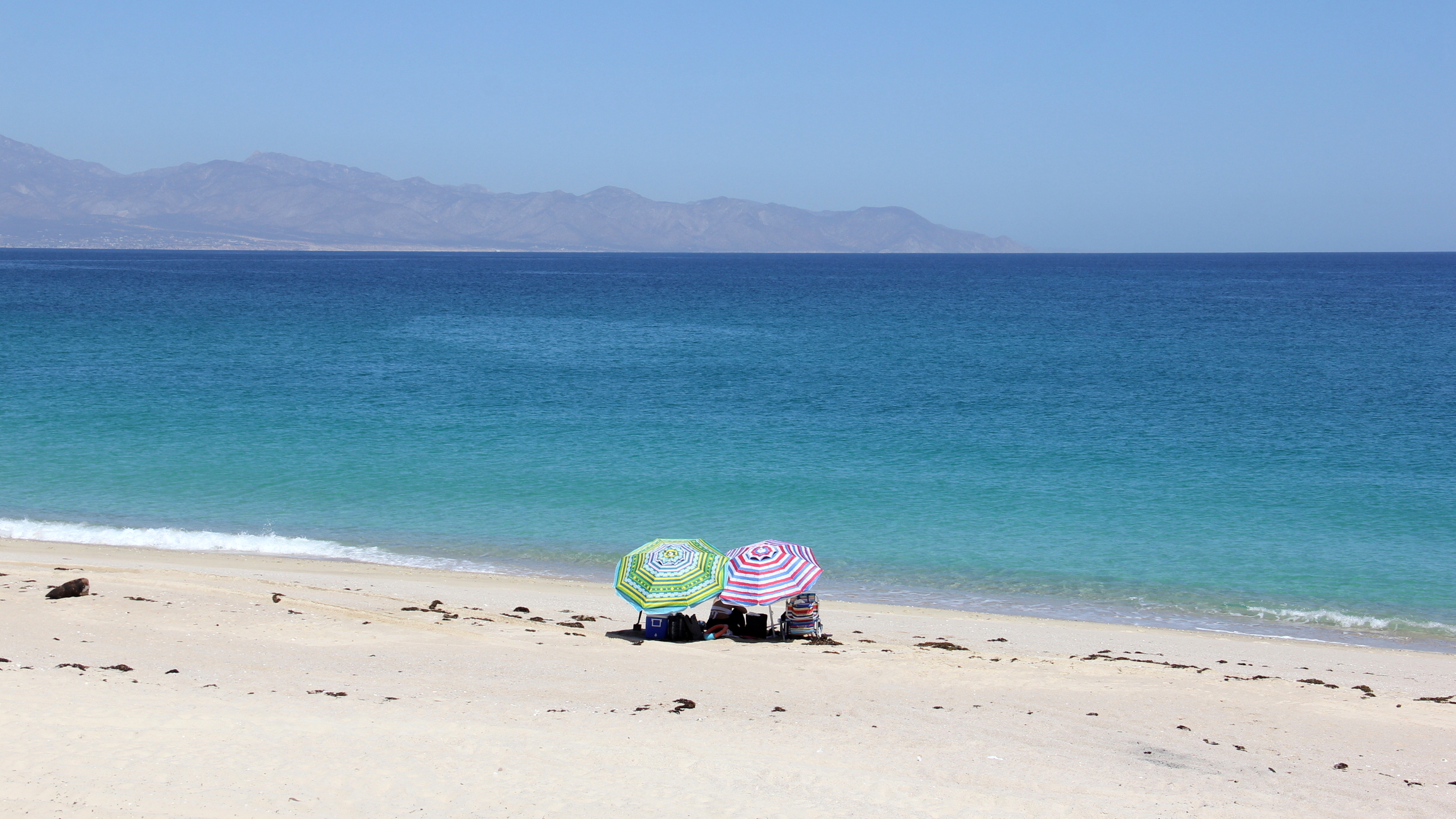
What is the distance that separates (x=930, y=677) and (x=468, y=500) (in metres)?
13.6

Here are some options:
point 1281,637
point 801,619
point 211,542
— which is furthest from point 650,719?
point 211,542

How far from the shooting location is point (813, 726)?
939 cm

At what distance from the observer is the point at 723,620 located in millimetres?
13250

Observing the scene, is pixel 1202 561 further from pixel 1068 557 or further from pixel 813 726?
pixel 813 726

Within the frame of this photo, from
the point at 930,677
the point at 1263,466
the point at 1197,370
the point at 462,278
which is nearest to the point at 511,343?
the point at 1197,370

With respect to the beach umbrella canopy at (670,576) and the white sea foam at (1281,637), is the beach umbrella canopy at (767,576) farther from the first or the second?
the white sea foam at (1281,637)

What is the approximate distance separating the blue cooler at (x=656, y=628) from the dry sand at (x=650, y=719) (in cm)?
35

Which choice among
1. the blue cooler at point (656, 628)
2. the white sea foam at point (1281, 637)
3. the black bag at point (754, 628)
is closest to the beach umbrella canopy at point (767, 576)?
the black bag at point (754, 628)

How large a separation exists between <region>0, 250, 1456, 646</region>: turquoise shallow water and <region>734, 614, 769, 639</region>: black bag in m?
4.24

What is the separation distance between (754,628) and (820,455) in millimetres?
→ 14121

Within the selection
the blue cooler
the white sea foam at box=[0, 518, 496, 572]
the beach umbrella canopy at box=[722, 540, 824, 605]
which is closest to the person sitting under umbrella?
the blue cooler

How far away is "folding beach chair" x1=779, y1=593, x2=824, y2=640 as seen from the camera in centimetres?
1290

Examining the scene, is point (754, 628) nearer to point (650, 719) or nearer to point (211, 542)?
point (650, 719)

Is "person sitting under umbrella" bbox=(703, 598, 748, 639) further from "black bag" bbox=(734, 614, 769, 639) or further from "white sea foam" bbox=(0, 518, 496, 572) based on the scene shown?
"white sea foam" bbox=(0, 518, 496, 572)
